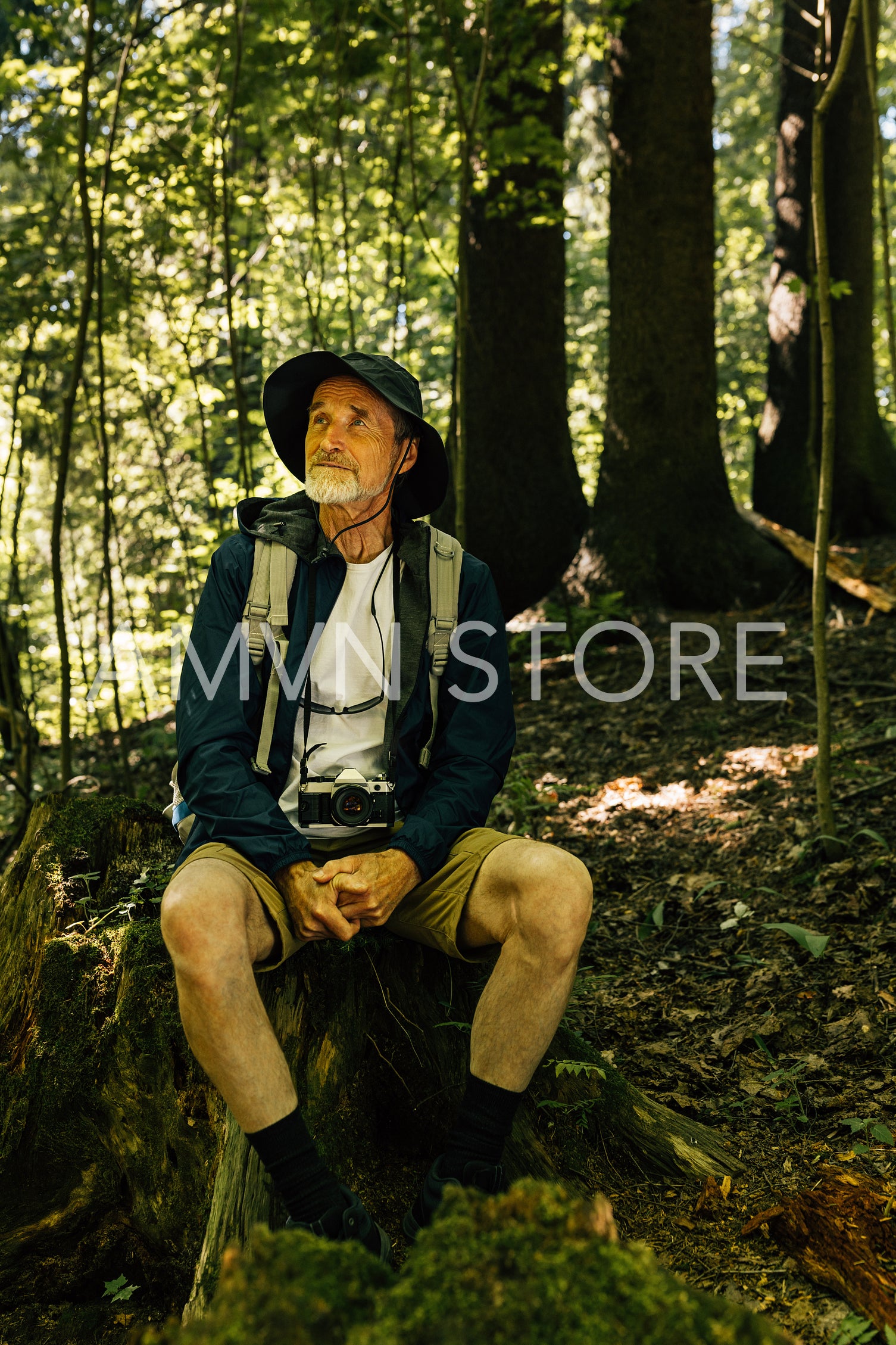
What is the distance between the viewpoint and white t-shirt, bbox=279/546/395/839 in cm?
298

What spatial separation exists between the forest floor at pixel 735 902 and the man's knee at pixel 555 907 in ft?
2.46

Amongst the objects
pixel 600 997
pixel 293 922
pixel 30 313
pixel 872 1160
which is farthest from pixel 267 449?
pixel 872 1160

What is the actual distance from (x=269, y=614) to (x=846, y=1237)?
2148 millimetres

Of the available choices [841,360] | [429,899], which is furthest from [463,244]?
[841,360]

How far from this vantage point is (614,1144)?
2734 mm

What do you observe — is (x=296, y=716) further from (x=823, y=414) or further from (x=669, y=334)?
(x=669, y=334)

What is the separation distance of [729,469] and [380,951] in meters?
19.5

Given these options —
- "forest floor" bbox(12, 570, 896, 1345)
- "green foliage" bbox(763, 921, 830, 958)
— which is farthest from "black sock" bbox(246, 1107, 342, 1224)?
"green foliage" bbox(763, 921, 830, 958)

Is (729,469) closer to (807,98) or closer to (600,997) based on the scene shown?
(807,98)

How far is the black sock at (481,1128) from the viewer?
2.27 m

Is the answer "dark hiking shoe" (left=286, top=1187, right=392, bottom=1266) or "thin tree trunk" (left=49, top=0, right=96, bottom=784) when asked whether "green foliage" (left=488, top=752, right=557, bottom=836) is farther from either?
"dark hiking shoe" (left=286, top=1187, right=392, bottom=1266)

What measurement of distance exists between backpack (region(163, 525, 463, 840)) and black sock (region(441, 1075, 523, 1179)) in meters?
1.04

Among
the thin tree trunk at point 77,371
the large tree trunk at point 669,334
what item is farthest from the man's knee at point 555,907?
the large tree trunk at point 669,334

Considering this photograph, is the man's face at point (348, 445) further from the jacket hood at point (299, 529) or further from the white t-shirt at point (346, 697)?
the white t-shirt at point (346, 697)
